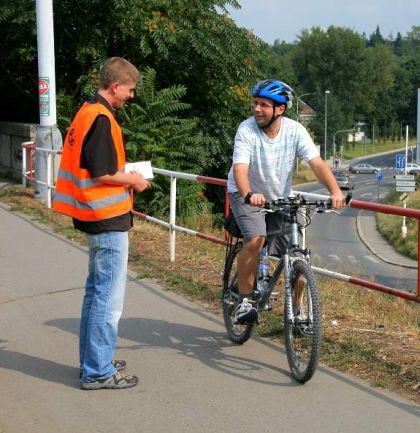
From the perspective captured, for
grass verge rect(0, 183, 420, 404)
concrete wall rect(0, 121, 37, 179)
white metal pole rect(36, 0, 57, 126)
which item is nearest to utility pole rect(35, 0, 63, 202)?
white metal pole rect(36, 0, 57, 126)

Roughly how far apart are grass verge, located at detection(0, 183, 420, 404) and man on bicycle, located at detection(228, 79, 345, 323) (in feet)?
2.60

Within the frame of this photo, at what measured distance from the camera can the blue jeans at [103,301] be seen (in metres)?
4.56

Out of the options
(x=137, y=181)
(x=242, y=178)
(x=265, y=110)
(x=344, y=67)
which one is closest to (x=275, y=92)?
(x=265, y=110)

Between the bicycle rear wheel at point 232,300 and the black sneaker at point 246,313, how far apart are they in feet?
0.86

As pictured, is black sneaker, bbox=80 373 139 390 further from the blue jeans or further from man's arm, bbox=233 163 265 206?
man's arm, bbox=233 163 265 206

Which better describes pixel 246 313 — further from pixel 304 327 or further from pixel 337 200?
pixel 337 200

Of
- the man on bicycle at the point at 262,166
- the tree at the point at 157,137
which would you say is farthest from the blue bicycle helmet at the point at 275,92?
the tree at the point at 157,137

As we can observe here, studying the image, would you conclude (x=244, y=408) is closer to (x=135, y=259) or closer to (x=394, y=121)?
(x=135, y=259)

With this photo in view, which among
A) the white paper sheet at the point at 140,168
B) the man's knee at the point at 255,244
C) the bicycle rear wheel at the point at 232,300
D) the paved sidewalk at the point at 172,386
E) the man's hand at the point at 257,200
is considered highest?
the white paper sheet at the point at 140,168

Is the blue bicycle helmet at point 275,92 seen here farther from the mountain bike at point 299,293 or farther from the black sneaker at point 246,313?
the black sneaker at point 246,313

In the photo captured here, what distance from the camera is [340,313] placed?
635 centimetres

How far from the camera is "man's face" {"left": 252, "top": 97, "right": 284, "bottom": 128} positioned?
4973mm

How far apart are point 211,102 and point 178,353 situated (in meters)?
14.3

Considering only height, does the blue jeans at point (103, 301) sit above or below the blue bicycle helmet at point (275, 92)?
below
